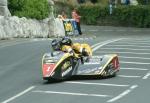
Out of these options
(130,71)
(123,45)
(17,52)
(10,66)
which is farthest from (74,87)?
(123,45)

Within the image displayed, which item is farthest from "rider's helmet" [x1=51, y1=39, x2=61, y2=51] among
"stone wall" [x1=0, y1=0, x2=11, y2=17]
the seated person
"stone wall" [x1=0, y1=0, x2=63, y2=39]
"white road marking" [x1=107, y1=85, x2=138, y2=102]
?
"stone wall" [x1=0, y1=0, x2=11, y2=17]

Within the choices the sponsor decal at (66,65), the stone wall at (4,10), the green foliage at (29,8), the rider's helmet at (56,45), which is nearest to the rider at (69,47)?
the rider's helmet at (56,45)

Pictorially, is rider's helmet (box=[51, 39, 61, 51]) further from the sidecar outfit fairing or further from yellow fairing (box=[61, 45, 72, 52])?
the sidecar outfit fairing

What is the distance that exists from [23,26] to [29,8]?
355 cm

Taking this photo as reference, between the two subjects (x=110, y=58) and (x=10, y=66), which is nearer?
(x=110, y=58)

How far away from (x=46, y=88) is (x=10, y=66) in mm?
4920

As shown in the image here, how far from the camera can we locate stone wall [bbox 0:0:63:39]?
31.8 meters

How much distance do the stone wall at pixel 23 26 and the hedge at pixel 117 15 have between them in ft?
47.7

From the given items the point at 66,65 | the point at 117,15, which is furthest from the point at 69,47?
the point at 117,15

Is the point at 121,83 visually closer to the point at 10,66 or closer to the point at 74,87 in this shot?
the point at 74,87

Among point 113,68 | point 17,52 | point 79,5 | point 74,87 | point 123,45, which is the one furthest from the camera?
point 79,5

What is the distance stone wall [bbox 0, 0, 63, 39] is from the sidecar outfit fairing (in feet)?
46.8

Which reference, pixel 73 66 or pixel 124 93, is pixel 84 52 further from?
pixel 124 93

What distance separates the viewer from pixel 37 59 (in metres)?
21.6
